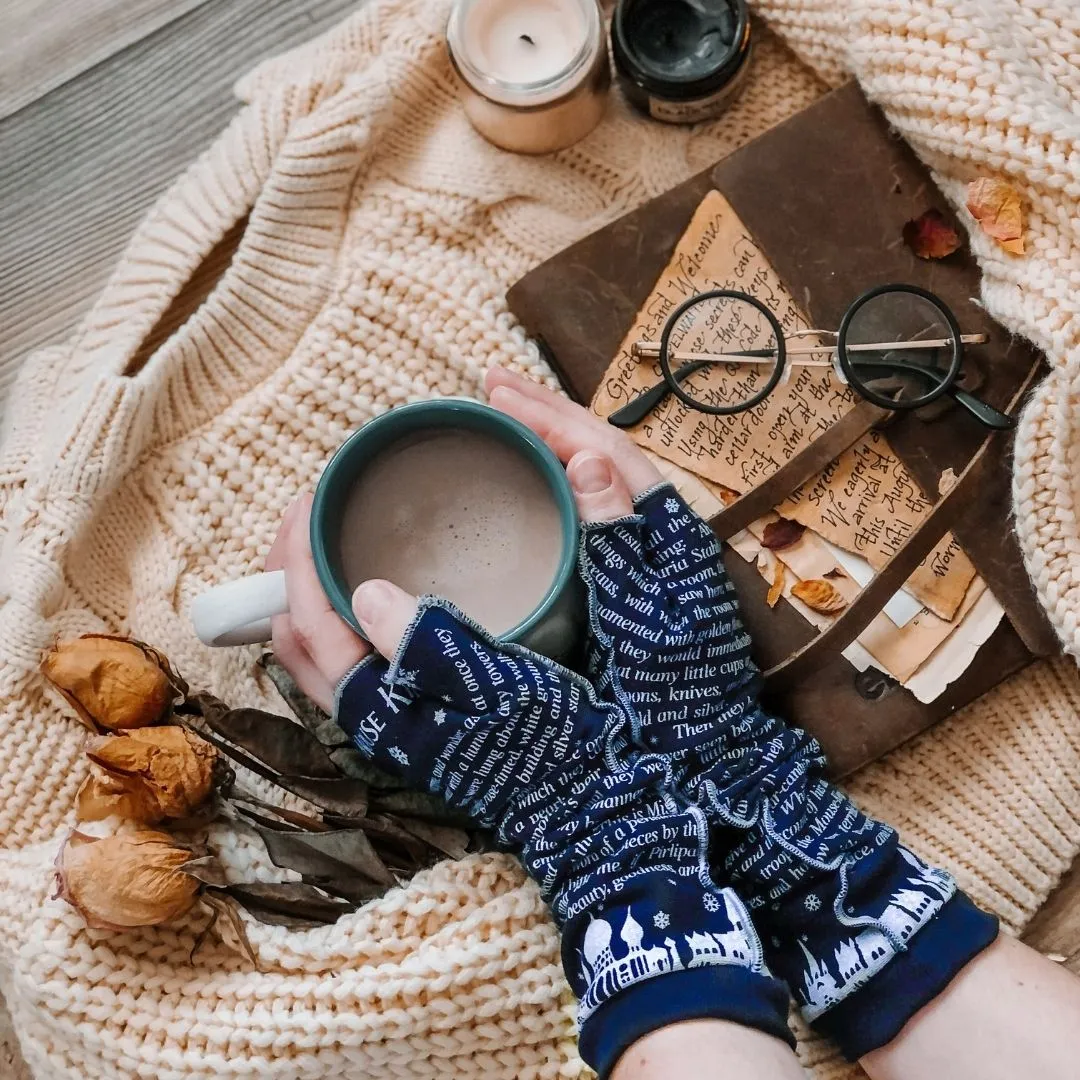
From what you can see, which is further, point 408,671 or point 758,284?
point 758,284

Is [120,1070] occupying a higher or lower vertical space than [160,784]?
lower

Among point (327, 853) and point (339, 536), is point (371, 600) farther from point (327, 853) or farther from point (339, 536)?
point (327, 853)

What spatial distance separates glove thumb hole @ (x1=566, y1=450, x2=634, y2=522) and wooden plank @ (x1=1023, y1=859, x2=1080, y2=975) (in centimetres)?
35

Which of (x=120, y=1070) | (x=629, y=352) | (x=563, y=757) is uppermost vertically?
(x=629, y=352)

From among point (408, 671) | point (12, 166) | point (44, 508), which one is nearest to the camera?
point (408, 671)

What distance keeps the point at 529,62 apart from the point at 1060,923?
0.60 m

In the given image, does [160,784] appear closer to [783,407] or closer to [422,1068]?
[422,1068]

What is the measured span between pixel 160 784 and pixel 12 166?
463 mm

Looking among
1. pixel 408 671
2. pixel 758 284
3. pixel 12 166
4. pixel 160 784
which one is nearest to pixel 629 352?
pixel 758 284

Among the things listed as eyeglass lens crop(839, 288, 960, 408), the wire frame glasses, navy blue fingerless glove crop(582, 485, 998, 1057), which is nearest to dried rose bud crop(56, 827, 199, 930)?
navy blue fingerless glove crop(582, 485, 998, 1057)

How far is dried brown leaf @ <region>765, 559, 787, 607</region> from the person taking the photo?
2.06 ft

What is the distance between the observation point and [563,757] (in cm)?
56

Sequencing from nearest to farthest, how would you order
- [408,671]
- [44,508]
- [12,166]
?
1. [408,671]
2. [44,508]
3. [12,166]

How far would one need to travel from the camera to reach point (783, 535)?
0.63 meters
